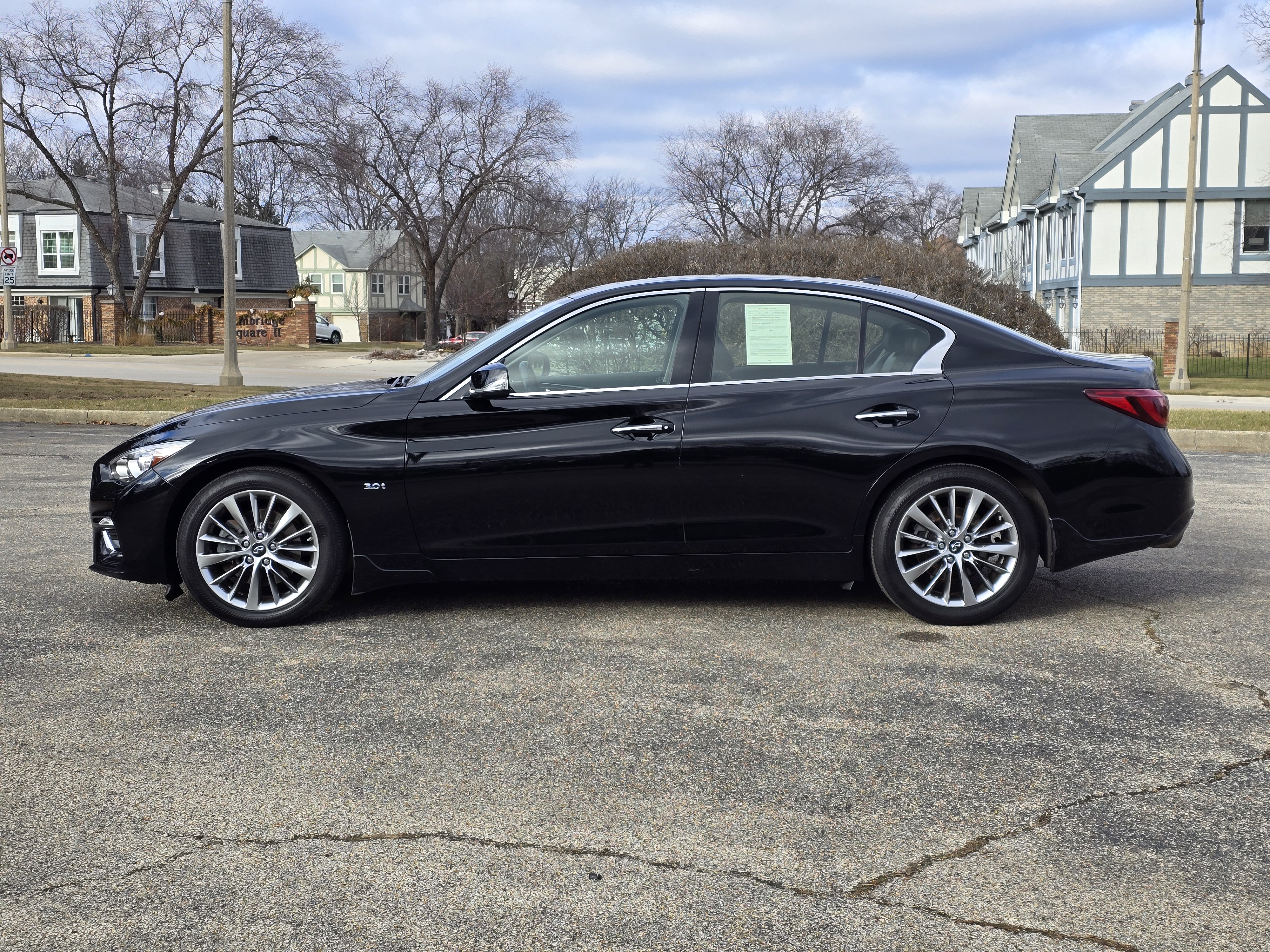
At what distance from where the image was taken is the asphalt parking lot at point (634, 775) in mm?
3039

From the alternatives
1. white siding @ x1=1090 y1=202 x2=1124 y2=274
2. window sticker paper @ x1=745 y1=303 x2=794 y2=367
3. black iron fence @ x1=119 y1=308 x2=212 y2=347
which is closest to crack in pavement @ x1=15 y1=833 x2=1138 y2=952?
window sticker paper @ x1=745 y1=303 x2=794 y2=367

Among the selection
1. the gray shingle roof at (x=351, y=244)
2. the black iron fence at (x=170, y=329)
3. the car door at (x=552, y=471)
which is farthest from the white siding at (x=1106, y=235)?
the gray shingle roof at (x=351, y=244)

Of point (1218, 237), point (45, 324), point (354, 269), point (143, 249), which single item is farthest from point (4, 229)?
point (354, 269)

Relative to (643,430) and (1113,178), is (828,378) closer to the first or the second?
(643,430)

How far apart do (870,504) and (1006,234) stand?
60.5m

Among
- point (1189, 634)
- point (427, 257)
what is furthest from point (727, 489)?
point (427, 257)

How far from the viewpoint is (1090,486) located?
5766mm

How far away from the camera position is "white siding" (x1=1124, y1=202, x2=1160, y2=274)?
A: 45.3m

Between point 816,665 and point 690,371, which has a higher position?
point 690,371

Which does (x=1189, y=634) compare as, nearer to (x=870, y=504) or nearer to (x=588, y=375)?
(x=870, y=504)

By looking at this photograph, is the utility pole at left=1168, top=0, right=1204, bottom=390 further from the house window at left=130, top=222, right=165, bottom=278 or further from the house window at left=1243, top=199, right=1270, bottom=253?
the house window at left=130, top=222, right=165, bottom=278

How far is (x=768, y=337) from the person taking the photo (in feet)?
19.4

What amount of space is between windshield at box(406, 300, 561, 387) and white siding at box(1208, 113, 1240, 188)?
144ft

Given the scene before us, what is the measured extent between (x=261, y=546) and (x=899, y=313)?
10.3 ft
